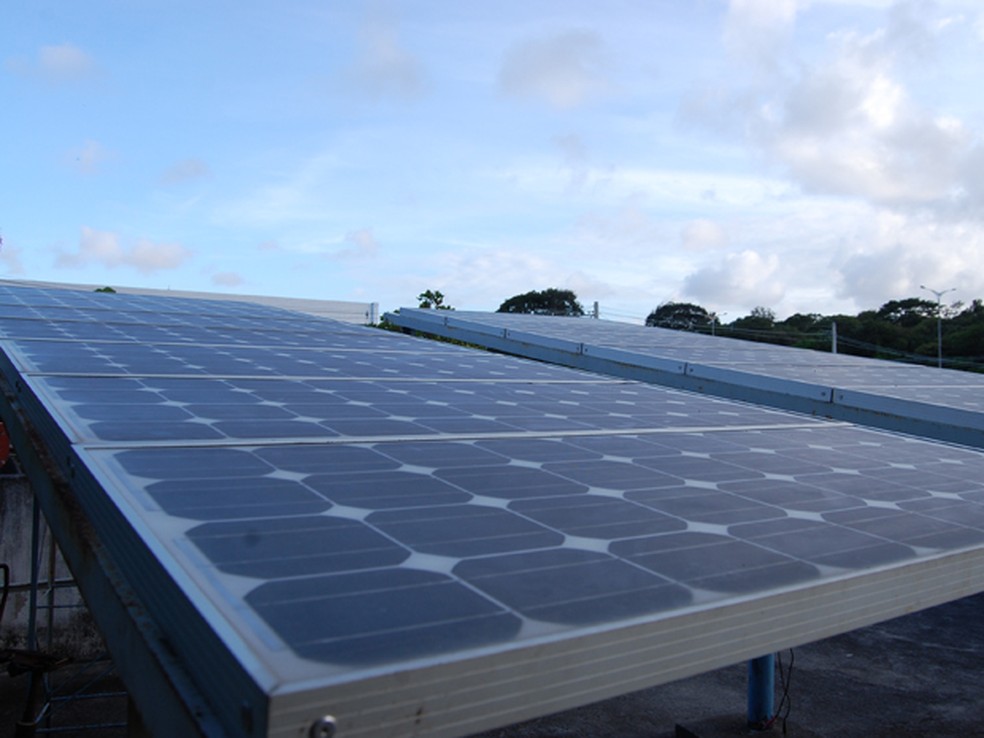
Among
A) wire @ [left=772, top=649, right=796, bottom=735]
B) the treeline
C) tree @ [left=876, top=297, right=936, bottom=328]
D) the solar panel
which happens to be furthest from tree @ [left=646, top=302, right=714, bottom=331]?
wire @ [left=772, top=649, right=796, bottom=735]

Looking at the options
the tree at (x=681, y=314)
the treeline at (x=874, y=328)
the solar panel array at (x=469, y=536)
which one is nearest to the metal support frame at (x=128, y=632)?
the solar panel array at (x=469, y=536)

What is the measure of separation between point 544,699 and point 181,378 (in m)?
5.45

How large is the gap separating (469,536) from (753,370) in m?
10.9

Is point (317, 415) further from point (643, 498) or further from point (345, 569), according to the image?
point (345, 569)

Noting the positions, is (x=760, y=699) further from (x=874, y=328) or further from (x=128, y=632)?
(x=874, y=328)

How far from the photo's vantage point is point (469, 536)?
9.94ft

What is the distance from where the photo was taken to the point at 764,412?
25.7 feet

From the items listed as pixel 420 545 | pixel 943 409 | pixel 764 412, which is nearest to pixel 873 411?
pixel 943 409

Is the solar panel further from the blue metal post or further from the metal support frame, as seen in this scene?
the metal support frame

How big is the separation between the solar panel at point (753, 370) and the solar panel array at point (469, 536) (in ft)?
12.0

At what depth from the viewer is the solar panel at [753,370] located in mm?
10094

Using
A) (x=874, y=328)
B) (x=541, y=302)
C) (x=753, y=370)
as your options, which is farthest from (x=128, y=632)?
(x=874, y=328)

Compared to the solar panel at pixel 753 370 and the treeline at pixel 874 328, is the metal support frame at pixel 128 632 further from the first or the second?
the treeline at pixel 874 328

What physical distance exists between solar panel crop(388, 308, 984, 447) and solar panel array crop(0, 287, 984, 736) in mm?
3669
